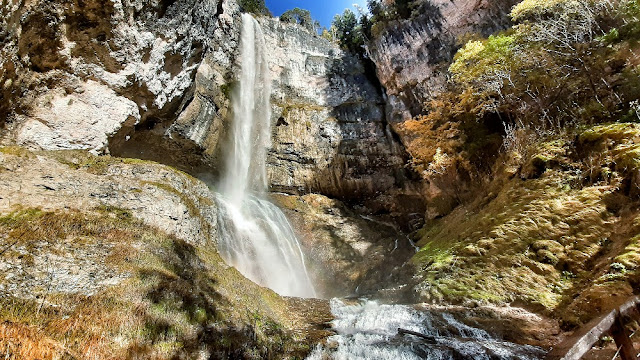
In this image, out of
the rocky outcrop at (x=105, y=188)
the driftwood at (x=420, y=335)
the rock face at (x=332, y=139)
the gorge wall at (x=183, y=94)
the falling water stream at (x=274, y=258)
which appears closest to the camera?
the rocky outcrop at (x=105, y=188)

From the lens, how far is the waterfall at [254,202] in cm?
1159

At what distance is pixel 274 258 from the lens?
12.8 m

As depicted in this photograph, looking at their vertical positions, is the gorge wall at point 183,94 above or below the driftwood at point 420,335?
above

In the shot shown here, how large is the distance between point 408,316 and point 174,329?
4.80 m

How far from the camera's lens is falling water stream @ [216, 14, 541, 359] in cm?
502

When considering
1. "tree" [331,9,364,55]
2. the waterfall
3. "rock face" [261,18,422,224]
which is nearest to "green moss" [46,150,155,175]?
the waterfall

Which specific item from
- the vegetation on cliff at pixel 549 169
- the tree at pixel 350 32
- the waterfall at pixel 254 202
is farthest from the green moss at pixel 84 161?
the tree at pixel 350 32

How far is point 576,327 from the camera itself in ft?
17.6

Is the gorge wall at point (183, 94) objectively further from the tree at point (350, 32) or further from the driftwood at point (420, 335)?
the driftwood at point (420, 335)

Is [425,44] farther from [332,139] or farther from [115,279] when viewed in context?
[115,279]

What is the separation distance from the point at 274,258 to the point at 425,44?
1521cm

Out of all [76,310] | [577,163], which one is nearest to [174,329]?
[76,310]

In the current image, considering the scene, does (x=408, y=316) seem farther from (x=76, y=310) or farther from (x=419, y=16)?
(x=419, y=16)

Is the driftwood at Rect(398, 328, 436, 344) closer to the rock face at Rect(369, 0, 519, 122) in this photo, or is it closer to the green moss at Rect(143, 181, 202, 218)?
the green moss at Rect(143, 181, 202, 218)
